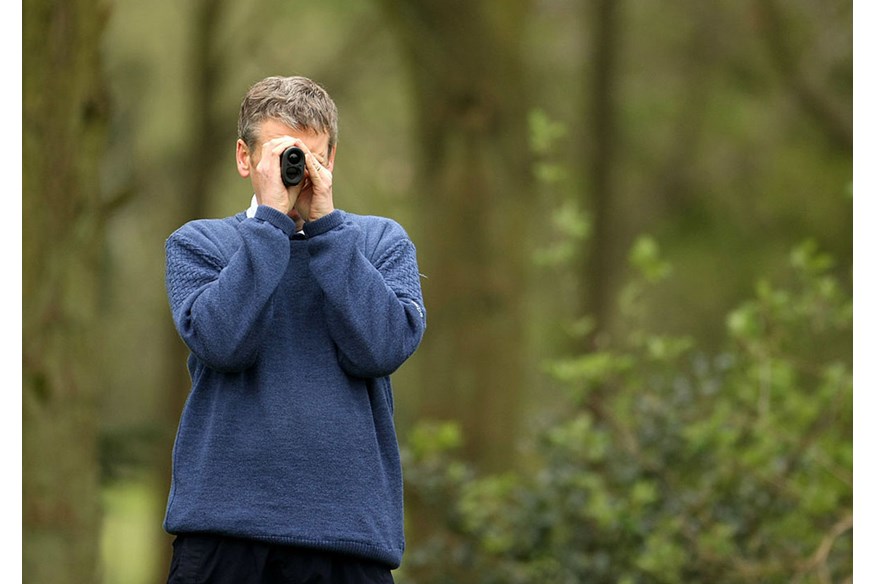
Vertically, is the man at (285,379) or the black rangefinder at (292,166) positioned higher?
the black rangefinder at (292,166)

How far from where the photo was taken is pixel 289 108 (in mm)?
2881

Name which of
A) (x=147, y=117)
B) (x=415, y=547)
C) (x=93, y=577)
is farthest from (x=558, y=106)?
(x=93, y=577)

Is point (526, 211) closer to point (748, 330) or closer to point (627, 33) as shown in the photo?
point (748, 330)

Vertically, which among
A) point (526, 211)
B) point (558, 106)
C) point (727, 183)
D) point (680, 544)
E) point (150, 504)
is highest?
point (558, 106)

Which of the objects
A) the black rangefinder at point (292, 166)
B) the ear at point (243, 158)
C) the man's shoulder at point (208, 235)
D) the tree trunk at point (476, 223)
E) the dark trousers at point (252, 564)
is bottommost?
the dark trousers at point (252, 564)

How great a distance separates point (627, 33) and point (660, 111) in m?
1.50

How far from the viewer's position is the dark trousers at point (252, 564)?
2.77 meters

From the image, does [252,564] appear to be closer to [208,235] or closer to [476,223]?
[208,235]

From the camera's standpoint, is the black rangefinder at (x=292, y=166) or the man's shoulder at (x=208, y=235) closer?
the black rangefinder at (x=292, y=166)

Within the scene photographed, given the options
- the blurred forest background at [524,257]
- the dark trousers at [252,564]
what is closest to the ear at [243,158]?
the dark trousers at [252,564]

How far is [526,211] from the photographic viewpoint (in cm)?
802

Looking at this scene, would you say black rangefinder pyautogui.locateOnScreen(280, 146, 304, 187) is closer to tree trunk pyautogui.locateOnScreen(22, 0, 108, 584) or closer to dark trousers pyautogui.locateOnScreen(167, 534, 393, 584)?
dark trousers pyautogui.locateOnScreen(167, 534, 393, 584)

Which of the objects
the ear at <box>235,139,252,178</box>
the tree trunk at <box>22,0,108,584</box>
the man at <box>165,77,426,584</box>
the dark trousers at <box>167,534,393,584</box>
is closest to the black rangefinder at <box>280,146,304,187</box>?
the man at <box>165,77,426,584</box>

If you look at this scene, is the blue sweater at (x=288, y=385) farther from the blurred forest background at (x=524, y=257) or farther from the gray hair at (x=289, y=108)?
the blurred forest background at (x=524, y=257)
